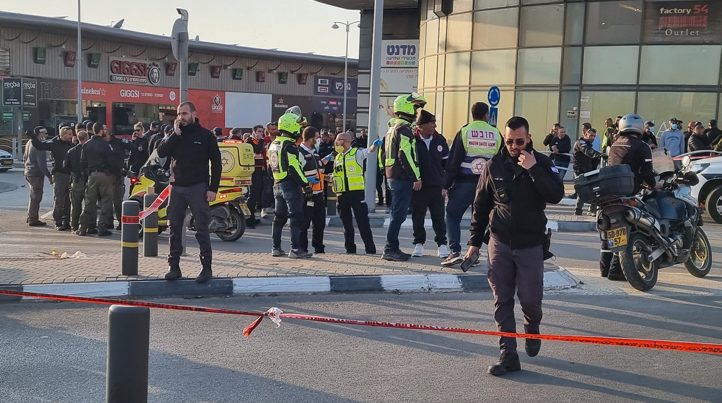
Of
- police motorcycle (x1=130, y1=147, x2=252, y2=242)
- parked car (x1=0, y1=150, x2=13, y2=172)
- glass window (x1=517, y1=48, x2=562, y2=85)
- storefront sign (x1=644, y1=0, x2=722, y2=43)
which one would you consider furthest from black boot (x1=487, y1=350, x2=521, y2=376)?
parked car (x1=0, y1=150, x2=13, y2=172)

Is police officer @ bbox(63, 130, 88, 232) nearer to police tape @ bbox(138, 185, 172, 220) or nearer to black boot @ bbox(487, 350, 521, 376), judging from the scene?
police tape @ bbox(138, 185, 172, 220)

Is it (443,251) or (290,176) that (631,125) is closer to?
(443,251)

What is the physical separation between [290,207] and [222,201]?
8.73 ft

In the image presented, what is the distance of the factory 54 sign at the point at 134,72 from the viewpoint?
45125mm

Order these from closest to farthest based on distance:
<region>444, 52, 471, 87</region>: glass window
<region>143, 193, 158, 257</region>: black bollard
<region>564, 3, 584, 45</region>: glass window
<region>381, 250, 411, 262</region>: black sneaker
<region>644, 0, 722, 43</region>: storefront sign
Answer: <region>381, 250, 411, 262</region>: black sneaker
<region>143, 193, 158, 257</region>: black bollard
<region>644, 0, 722, 43</region>: storefront sign
<region>564, 3, 584, 45</region>: glass window
<region>444, 52, 471, 87</region>: glass window

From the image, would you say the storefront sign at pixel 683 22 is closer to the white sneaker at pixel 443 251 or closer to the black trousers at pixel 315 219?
the white sneaker at pixel 443 251

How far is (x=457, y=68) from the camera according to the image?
26281 mm

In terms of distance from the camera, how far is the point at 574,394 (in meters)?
4.95

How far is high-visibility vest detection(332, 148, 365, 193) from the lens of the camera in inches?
377

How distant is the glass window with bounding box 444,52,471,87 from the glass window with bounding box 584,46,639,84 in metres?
4.28

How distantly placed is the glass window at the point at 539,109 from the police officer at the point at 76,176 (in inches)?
594

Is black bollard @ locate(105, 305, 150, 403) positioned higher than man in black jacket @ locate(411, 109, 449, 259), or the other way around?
man in black jacket @ locate(411, 109, 449, 259)

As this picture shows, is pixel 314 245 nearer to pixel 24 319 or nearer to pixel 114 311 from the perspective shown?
pixel 24 319

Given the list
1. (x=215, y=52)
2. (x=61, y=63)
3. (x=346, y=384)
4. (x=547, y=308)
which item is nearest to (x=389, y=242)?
(x=547, y=308)
